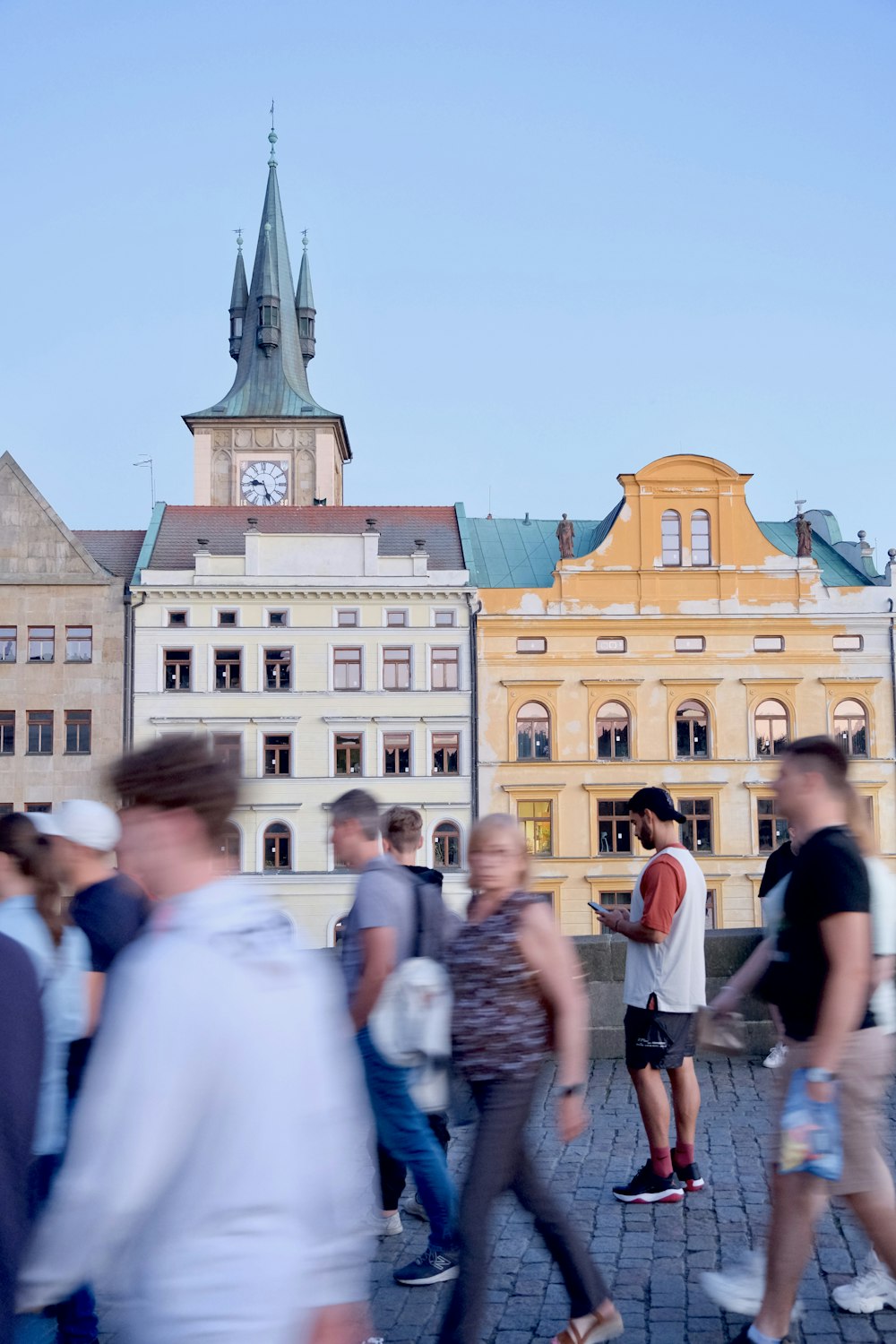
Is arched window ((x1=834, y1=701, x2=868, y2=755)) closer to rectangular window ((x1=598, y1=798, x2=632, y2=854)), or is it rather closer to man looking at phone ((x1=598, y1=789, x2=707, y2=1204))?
rectangular window ((x1=598, y1=798, x2=632, y2=854))

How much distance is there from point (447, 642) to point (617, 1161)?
1247 inches

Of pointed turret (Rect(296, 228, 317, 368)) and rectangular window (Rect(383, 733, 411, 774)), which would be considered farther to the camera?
pointed turret (Rect(296, 228, 317, 368))

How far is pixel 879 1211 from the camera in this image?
4289 mm

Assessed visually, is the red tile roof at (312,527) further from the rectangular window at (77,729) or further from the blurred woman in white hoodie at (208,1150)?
the blurred woman in white hoodie at (208,1150)

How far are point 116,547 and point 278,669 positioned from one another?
6968 mm

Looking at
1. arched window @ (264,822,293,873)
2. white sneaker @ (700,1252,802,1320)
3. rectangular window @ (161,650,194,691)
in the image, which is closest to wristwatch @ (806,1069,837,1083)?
white sneaker @ (700,1252,802,1320)

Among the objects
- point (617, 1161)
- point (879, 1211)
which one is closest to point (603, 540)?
point (617, 1161)

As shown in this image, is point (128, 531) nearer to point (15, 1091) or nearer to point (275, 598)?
point (275, 598)

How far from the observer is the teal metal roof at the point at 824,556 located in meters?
42.6

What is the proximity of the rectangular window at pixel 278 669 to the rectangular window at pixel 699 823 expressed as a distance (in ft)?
37.7

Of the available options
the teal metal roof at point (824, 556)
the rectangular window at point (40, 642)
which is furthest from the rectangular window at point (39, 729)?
the teal metal roof at point (824, 556)

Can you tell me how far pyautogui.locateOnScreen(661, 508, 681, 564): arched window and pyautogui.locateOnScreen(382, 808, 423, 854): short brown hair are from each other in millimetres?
34235

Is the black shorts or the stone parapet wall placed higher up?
the black shorts

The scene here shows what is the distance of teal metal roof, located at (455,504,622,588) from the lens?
139 feet
